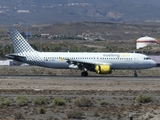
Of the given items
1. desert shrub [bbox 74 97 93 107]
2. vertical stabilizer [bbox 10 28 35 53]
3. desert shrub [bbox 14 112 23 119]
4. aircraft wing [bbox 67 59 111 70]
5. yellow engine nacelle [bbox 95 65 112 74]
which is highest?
vertical stabilizer [bbox 10 28 35 53]

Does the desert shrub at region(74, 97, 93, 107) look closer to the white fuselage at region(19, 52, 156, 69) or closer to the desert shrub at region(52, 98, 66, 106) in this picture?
the desert shrub at region(52, 98, 66, 106)

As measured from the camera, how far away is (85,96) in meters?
49.5

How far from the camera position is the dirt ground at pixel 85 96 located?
38.3 m

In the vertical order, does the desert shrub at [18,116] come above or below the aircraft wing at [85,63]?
below

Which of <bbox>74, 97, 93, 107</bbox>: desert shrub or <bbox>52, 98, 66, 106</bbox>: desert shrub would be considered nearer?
<bbox>74, 97, 93, 107</bbox>: desert shrub

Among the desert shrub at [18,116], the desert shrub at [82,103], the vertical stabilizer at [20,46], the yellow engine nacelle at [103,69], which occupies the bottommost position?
the desert shrub at [18,116]

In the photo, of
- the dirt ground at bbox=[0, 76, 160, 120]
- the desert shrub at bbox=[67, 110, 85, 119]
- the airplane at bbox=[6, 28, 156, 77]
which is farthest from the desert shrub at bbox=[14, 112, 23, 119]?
the airplane at bbox=[6, 28, 156, 77]

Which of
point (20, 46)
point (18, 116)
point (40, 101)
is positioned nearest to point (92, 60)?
point (20, 46)

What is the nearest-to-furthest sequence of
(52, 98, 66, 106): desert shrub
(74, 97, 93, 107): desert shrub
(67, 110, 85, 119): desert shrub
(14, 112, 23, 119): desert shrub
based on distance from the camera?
(14, 112, 23, 119): desert shrub, (67, 110, 85, 119): desert shrub, (74, 97, 93, 107): desert shrub, (52, 98, 66, 106): desert shrub

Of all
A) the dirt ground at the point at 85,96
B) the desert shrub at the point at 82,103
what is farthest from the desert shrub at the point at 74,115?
the desert shrub at the point at 82,103

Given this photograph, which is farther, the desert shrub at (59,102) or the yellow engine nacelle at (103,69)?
the yellow engine nacelle at (103,69)

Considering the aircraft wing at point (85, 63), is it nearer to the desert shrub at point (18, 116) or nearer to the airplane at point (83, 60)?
the airplane at point (83, 60)

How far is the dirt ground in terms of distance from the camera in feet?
126

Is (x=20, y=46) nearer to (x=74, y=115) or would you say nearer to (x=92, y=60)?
(x=92, y=60)
